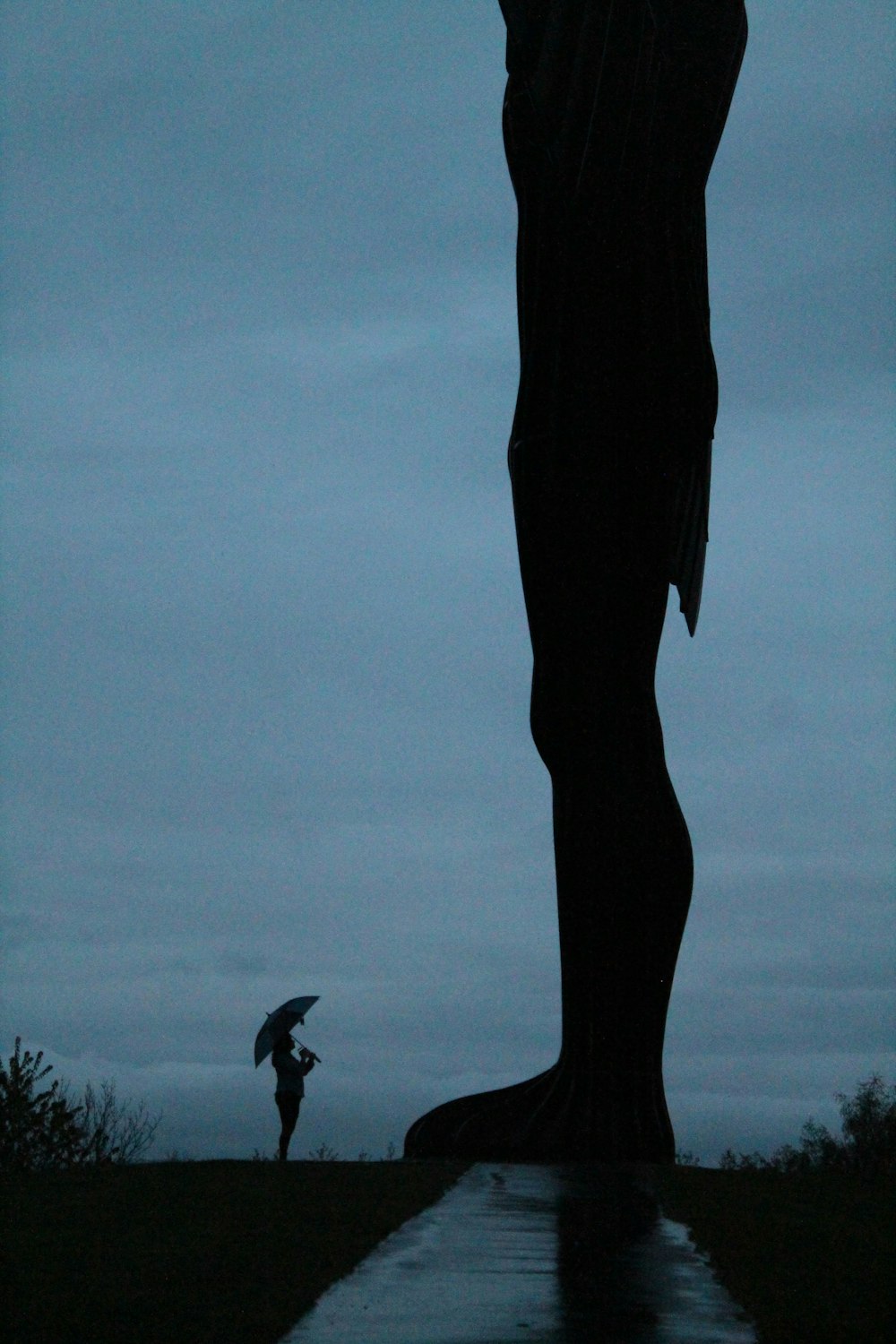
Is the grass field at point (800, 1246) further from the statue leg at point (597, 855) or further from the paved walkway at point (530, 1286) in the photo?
the statue leg at point (597, 855)

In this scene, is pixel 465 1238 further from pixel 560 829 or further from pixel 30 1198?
pixel 560 829

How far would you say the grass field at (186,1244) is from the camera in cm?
447

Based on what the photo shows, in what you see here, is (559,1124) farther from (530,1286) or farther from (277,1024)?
(530,1286)

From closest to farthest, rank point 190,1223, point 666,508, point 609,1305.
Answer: point 609,1305 → point 190,1223 → point 666,508

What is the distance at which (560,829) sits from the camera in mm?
12242

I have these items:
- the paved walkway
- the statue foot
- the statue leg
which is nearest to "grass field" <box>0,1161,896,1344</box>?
the paved walkway

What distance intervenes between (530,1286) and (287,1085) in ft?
22.8

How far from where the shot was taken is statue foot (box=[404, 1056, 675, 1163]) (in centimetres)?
1148

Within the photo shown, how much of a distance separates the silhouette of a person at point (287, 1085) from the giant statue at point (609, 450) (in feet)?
3.04

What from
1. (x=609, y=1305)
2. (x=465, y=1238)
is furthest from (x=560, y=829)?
(x=609, y=1305)

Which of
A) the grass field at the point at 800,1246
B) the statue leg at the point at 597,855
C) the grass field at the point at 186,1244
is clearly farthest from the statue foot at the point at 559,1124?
the grass field at the point at 186,1244

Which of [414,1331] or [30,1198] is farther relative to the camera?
[30,1198]

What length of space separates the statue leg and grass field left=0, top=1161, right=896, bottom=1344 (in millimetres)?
2098

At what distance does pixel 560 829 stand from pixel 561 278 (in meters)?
4.28
